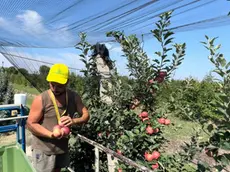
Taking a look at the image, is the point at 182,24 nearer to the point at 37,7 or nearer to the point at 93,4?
the point at 93,4

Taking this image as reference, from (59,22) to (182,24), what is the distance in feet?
6.72

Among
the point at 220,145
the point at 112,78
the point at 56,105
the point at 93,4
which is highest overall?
the point at 93,4

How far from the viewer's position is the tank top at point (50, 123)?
220 centimetres

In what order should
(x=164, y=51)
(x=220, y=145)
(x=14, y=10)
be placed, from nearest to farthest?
(x=220, y=145) < (x=164, y=51) < (x=14, y=10)

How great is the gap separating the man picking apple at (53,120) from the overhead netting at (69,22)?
85cm

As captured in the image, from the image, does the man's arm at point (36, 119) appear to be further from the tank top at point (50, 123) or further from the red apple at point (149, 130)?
the red apple at point (149, 130)

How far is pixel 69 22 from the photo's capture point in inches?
163

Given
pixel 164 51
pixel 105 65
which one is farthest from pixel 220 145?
pixel 105 65

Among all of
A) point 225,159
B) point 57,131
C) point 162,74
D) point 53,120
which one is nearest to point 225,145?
point 225,159

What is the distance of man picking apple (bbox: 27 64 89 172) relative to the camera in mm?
2121

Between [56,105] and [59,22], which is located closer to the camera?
[56,105]

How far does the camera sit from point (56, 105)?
7.28 ft

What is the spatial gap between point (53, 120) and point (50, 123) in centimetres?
4

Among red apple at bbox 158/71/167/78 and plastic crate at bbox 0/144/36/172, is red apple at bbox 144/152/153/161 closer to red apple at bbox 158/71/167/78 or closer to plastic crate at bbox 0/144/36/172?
red apple at bbox 158/71/167/78
